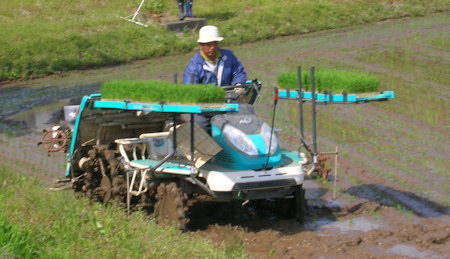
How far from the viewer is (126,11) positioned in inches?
1016

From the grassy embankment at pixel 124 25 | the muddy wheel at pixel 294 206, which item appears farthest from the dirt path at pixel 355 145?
the grassy embankment at pixel 124 25

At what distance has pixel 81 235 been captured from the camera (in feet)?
22.5

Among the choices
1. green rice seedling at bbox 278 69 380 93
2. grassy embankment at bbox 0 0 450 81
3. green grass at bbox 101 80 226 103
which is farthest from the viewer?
grassy embankment at bbox 0 0 450 81

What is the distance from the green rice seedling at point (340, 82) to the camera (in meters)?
8.55

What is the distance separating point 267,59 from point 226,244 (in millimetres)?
12532

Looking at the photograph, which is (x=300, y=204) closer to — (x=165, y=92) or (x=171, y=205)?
(x=171, y=205)

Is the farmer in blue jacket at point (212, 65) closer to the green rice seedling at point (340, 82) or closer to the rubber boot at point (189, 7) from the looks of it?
the green rice seedling at point (340, 82)

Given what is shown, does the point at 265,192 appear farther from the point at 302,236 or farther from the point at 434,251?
the point at 434,251

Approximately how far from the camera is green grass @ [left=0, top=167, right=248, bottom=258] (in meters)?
6.46

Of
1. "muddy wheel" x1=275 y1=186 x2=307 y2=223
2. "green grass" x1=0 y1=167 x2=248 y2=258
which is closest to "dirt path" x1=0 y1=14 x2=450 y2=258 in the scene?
"muddy wheel" x1=275 y1=186 x2=307 y2=223

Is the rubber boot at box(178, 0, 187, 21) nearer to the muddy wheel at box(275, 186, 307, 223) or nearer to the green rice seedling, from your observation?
the green rice seedling

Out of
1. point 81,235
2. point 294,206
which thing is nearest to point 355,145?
point 294,206

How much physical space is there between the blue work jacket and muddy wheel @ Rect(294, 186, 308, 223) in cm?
158

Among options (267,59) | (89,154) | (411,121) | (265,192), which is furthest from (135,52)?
(265,192)
